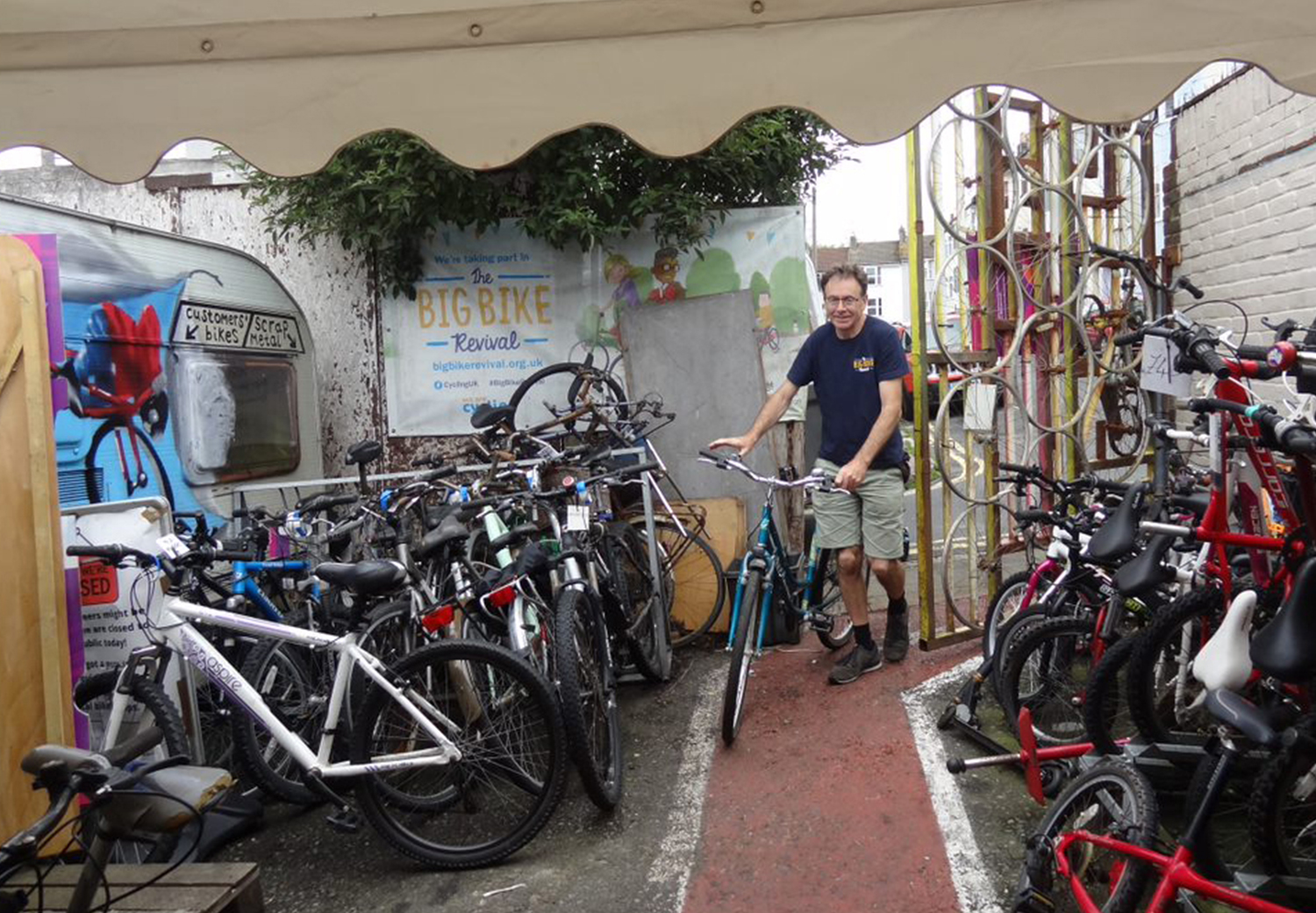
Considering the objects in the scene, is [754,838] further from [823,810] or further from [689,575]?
[689,575]

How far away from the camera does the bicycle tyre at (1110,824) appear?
8.40ft

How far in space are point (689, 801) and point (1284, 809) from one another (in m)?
2.13

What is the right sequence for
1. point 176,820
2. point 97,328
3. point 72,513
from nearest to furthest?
point 176,820, point 72,513, point 97,328

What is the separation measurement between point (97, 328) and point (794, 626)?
12.9 feet

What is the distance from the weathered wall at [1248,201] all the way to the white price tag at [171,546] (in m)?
5.66

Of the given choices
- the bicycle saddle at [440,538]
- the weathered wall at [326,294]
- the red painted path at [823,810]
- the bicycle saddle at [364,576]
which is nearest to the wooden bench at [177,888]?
the bicycle saddle at [364,576]

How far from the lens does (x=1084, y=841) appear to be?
283cm

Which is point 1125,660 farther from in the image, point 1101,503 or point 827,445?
point 827,445

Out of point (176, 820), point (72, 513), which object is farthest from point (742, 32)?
point (72, 513)

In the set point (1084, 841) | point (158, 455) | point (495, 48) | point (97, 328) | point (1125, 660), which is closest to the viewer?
point (495, 48)

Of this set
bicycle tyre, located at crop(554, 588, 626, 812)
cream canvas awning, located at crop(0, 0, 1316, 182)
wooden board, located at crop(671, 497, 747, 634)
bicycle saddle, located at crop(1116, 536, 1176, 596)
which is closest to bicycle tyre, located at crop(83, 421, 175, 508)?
bicycle tyre, located at crop(554, 588, 626, 812)

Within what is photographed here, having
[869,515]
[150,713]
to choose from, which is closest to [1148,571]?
[869,515]

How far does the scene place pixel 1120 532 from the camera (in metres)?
3.66

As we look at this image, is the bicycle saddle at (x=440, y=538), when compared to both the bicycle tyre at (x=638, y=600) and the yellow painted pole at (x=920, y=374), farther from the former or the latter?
the yellow painted pole at (x=920, y=374)
